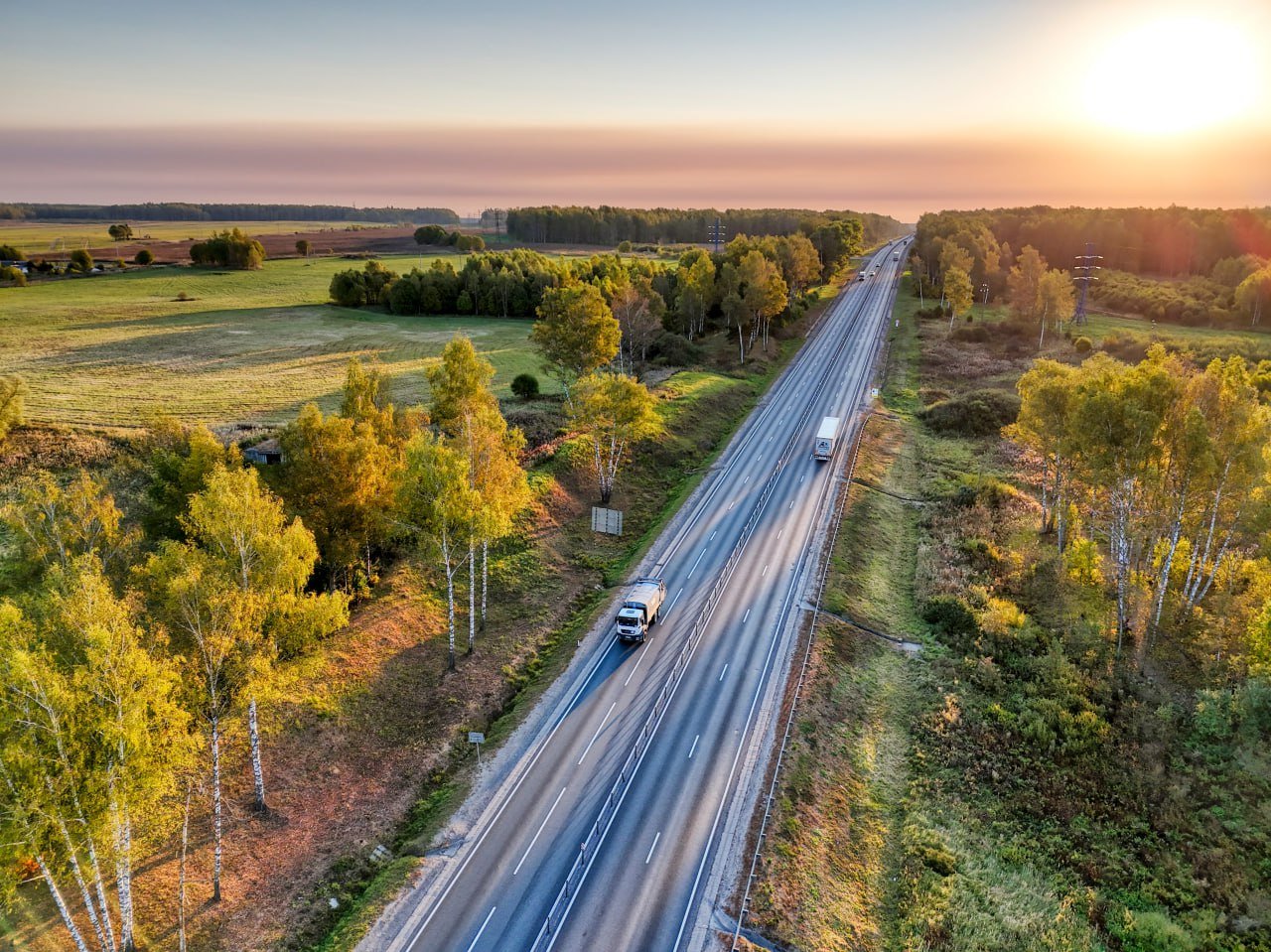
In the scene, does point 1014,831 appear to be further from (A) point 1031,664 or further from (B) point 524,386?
(B) point 524,386

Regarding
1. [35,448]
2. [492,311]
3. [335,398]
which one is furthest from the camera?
[492,311]

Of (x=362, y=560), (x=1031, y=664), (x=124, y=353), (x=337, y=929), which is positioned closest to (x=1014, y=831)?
(x=1031, y=664)

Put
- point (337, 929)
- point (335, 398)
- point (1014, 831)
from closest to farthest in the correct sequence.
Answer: point (337, 929) → point (1014, 831) → point (335, 398)

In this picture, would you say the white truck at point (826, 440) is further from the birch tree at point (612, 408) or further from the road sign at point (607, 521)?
the road sign at point (607, 521)

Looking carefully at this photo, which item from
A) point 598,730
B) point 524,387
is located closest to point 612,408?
point 524,387

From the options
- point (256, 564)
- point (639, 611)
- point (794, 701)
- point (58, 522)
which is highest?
point (256, 564)

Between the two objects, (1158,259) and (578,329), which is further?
(1158,259)

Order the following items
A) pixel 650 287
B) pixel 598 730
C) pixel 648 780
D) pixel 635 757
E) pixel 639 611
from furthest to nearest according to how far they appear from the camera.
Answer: pixel 650 287 → pixel 639 611 → pixel 598 730 → pixel 635 757 → pixel 648 780

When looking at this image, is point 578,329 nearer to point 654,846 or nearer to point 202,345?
point 654,846

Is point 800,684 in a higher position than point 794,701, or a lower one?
higher
